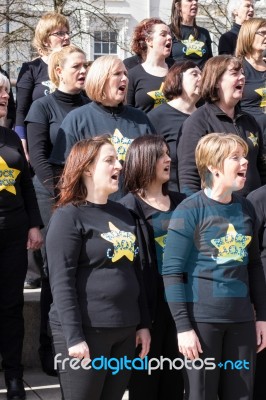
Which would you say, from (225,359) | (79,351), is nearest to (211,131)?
(225,359)

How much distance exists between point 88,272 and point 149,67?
311 cm

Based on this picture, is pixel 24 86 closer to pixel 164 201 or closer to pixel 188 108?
pixel 188 108

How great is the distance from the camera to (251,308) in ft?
14.0

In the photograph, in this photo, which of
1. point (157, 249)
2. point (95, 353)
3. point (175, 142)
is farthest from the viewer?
point (175, 142)

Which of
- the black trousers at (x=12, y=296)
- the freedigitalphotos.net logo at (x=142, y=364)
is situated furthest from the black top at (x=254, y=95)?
the freedigitalphotos.net logo at (x=142, y=364)

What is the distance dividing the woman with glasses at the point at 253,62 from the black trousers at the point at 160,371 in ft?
8.07

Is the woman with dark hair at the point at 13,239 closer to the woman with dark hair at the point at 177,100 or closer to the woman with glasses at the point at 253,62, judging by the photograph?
the woman with dark hair at the point at 177,100

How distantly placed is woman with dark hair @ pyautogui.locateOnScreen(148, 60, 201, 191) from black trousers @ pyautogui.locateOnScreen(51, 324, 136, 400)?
2.14 meters

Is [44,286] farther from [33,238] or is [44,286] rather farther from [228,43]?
[228,43]

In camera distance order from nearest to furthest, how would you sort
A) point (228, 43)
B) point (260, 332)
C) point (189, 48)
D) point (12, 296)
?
point (260, 332) → point (12, 296) → point (189, 48) → point (228, 43)

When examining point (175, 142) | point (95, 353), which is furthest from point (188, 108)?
point (95, 353)

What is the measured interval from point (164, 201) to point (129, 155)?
327mm

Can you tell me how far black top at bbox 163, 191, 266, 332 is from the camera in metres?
4.16

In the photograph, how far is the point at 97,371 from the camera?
3.92 meters
